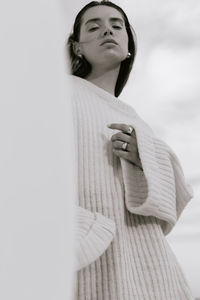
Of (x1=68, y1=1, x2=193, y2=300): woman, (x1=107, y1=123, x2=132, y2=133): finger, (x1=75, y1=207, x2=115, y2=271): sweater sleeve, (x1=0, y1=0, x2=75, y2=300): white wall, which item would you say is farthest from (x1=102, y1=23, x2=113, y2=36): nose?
(x1=0, y1=0, x2=75, y2=300): white wall

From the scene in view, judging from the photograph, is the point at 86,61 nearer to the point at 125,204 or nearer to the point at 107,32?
the point at 107,32

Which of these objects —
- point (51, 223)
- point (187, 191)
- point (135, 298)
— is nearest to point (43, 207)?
point (51, 223)

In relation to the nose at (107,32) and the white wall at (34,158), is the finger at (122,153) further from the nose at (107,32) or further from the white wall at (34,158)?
the white wall at (34,158)

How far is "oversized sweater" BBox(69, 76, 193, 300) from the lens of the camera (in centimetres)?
41

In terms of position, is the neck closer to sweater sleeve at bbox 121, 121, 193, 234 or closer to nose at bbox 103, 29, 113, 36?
nose at bbox 103, 29, 113, 36

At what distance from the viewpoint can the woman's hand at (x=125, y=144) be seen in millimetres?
466

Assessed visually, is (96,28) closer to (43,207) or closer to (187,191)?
(187,191)

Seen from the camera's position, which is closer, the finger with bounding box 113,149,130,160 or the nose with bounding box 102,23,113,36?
the finger with bounding box 113,149,130,160

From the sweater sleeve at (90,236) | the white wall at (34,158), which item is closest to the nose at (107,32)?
the sweater sleeve at (90,236)

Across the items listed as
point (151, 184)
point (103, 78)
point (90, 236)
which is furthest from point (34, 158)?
point (103, 78)

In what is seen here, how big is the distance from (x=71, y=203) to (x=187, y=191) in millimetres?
473

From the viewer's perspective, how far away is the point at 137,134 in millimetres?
472

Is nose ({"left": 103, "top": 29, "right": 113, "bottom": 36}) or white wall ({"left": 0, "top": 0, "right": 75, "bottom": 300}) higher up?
white wall ({"left": 0, "top": 0, "right": 75, "bottom": 300})

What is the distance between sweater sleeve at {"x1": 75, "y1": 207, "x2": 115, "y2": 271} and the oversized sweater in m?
0.02
